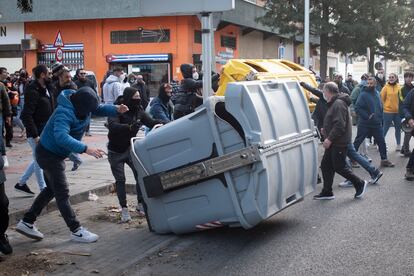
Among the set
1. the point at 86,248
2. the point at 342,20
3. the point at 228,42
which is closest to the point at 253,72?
the point at 86,248

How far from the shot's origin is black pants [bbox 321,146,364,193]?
8.43 m

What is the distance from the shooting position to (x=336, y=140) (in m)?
8.39

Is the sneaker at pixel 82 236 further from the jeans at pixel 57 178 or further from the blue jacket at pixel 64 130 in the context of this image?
the blue jacket at pixel 64 130

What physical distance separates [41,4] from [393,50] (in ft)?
65.2

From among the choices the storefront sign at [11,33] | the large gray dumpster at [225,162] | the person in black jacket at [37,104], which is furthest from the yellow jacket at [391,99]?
the storefront sign at [11,33]

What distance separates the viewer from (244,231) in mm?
6738

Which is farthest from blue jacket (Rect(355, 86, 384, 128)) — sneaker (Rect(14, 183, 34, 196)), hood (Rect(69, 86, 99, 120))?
hood (Rect(69, 86, 99, 120))

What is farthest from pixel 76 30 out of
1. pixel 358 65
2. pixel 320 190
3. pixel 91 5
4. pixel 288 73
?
pixel 358 65

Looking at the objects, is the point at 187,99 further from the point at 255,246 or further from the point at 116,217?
the point at 255,246

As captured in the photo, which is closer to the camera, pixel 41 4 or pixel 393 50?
pixel 41 4

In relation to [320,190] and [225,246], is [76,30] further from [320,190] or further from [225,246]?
[225,246]

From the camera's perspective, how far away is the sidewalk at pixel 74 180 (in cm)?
774

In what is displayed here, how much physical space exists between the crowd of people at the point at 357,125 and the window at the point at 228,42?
59.5 feet

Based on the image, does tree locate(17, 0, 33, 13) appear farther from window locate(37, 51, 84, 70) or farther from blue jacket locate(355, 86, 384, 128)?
window locate(37, 51, 84, 70)
